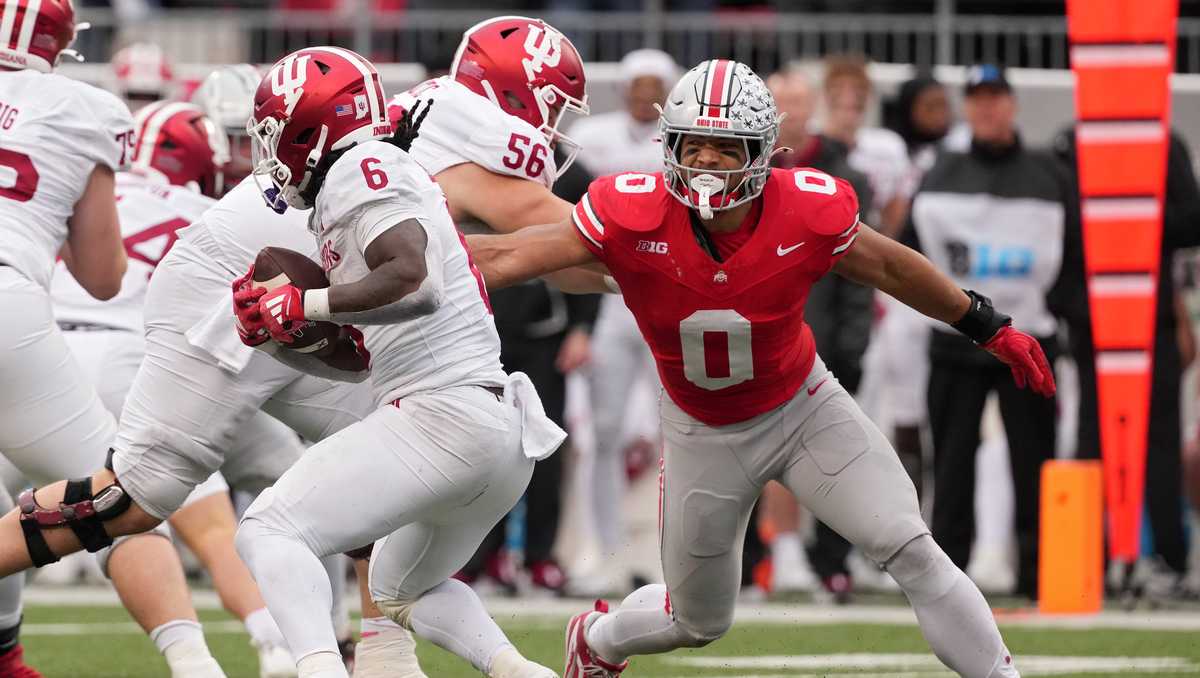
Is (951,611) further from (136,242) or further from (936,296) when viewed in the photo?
(136,242)

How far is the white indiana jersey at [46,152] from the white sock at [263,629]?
1.16 meters

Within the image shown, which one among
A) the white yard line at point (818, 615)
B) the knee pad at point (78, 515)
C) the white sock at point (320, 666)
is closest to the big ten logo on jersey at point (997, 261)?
the white yard line at point (818, 615)

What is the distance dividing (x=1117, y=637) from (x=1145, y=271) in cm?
186

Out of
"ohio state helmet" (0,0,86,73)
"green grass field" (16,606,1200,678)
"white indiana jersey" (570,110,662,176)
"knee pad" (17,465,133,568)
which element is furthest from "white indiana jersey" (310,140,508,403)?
"white indiana jersey" (570,110,662,176)

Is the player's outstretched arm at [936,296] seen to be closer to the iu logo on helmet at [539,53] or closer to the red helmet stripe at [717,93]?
the red helmet stripe at [717,93]

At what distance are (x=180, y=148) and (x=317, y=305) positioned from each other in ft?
7.72

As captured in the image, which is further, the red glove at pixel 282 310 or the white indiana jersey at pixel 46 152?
the white indiana jersey at pixel 46 152

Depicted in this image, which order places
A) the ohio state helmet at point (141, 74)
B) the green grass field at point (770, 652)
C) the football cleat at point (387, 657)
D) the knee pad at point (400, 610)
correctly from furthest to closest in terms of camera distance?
the ohio state helmet at point (141, 74)
the green grass field at point (770, 652)
the football cleat at point (387, 657)
the knee pad at point (400, 610)

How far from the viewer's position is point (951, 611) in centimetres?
496

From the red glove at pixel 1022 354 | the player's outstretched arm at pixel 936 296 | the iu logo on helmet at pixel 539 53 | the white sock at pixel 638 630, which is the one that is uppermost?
the iu logo on helmet at pixel 539 53

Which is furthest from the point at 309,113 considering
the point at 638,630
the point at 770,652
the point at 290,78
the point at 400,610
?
the point at 770,652

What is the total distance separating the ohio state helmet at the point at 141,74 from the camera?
9.13m

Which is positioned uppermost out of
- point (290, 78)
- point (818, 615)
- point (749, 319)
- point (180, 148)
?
point (290, 78)

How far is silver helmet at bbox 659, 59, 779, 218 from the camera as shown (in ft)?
16.0
